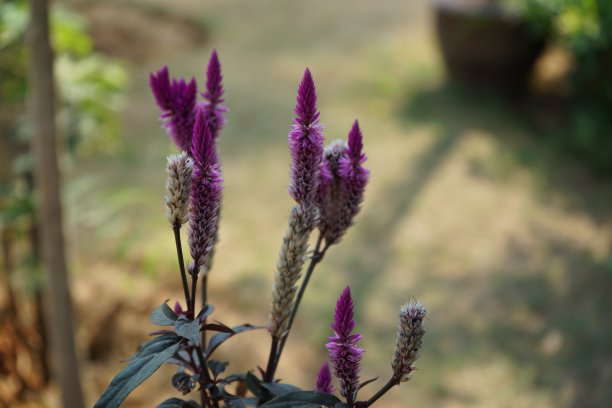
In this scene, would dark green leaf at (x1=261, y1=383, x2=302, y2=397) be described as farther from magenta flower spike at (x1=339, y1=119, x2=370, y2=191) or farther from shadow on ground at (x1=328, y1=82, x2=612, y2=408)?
shadow on ground at (x1=328, y1=82, x2=612, y2=408)

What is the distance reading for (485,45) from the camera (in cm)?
530

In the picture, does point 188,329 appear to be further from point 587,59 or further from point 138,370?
point 587,59

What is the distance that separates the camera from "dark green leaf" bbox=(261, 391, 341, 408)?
2.90 feet

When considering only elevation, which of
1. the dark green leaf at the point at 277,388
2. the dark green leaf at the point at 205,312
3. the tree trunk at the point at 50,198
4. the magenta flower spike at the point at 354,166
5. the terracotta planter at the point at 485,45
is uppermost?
the terracotta planter at the point at 485,45

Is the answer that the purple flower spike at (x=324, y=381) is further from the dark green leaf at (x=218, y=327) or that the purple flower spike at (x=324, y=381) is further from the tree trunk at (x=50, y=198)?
the tree trunk at (x=50, y=198)

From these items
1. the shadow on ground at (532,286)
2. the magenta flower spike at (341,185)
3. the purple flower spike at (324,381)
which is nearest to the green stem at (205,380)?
the purple flower spike at (324,381)

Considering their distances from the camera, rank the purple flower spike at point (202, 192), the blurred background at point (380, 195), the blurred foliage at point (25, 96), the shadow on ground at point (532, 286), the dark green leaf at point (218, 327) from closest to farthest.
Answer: the purple flower spike at point (202, 192) → the dark green leaf at point (218, 327) → the blurred foliage at point (25, 96) → the blurred background at point (380, 195) → the shadow on ground at point (532, 286)

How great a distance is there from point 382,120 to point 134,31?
2370mm

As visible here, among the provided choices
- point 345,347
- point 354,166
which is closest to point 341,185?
point 354,166

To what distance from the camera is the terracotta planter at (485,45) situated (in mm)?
5176

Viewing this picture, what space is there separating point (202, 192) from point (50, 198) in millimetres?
1523

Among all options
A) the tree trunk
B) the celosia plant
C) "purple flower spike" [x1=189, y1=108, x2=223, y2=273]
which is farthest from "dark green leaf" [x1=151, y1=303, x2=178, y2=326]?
the tree trunk

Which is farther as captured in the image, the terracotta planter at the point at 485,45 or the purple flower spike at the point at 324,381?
the terracotta planter at the point at 485,45

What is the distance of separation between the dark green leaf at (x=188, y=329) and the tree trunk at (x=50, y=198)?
138cm
